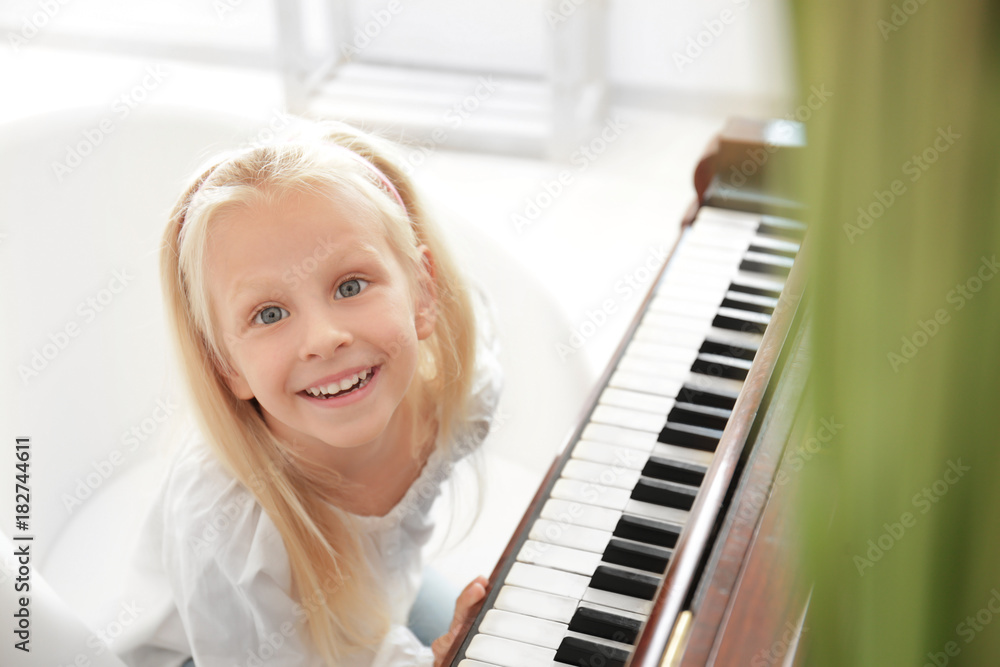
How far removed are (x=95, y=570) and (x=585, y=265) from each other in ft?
5.21

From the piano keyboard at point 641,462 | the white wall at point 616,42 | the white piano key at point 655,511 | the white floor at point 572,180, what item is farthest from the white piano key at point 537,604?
the white wall at point 616,42

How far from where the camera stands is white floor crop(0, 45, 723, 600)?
103 inches

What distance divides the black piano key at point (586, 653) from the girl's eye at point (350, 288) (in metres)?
0.40

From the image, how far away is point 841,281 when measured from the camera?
27cm

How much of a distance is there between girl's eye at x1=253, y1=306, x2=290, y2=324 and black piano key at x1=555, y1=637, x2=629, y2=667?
0.41 metres

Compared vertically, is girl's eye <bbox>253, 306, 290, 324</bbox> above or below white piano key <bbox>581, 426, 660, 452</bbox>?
below

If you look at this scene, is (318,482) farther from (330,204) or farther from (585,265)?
(585,265)

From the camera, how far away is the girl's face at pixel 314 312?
94cm

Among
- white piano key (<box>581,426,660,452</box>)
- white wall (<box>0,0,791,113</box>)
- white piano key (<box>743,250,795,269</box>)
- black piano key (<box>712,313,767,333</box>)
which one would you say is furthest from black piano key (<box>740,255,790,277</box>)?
white wall (<box>0,0,791,113</box>)

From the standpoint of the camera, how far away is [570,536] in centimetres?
94

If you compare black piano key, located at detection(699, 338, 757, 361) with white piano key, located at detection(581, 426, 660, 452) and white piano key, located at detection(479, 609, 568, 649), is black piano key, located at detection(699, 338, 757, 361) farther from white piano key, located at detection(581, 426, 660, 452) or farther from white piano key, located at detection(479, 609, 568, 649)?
white piano key, located at detection(479, 609, 568, 649)

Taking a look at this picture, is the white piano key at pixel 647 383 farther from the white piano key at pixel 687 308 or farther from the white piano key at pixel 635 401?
the white piano key at pixel 687 308

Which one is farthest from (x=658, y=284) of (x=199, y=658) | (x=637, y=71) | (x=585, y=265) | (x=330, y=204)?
(x=637, y=71)

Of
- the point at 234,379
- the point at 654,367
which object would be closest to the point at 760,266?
the point at 654,367
